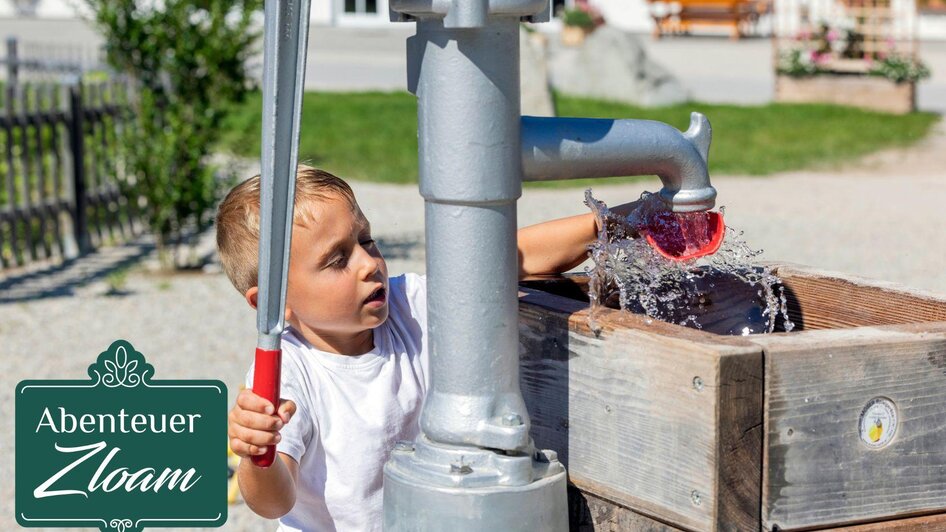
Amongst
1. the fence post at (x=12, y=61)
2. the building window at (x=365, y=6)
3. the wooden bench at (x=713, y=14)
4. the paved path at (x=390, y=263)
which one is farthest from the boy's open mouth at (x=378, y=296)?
the building window at (x=365, y=6)

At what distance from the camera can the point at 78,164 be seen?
7.87 meters

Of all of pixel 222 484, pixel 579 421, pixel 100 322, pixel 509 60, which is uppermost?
pixel 509 60

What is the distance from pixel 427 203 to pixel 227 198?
629mm

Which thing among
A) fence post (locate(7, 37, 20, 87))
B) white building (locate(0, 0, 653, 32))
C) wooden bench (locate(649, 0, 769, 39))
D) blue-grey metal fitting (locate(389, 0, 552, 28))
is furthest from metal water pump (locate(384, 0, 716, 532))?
white building (locate(0, 0, 653, 32))

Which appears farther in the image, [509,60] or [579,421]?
[579,421]

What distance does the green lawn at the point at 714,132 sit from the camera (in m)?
10.8

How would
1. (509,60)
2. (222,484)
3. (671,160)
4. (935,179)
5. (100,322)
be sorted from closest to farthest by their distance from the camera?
1. (509,60)
2. (671,160)
3. (222,484)
4. (100,322)
5. (935,179)

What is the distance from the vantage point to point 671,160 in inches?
60.9

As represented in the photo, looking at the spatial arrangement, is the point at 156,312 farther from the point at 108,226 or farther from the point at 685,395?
the point at 685,395

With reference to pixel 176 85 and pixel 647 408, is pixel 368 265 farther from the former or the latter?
pixel 176 85

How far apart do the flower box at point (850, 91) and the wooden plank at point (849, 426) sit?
13460 mm

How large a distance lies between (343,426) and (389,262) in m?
5.32

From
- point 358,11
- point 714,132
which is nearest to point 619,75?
point 714,132

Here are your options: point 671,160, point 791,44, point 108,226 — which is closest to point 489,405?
point 671,160
